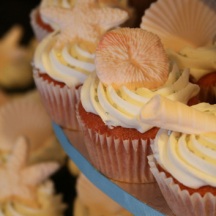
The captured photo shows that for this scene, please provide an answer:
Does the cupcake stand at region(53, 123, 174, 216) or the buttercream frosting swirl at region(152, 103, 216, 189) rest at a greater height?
the buttercream frosting swirl at region(152, 103, 216, 189)

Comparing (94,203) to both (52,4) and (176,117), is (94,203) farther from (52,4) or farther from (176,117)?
(176,117)

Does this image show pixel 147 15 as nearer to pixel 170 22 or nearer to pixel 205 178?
pixel 170 22

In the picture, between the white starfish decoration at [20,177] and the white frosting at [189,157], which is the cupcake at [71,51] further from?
the white frosting at [189,157]

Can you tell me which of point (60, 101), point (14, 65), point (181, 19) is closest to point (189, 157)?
point (181, 19)

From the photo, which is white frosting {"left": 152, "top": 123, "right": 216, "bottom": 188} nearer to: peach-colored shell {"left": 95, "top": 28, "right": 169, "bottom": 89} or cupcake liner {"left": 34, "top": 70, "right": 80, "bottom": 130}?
peach-colored shell {"left": 95, "top": 28, "right": 169, "bottom": 89}

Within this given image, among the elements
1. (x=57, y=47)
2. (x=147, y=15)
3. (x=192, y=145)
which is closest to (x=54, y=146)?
(x=57, y=47)

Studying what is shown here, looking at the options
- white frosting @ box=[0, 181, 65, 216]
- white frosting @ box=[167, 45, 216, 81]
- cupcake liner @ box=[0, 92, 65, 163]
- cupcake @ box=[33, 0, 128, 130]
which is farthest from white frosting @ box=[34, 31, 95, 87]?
cupcake liner @ box=[0, 92, 65, 163]

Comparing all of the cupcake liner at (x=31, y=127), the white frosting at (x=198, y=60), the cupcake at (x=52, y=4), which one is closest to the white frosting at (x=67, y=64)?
the cupcake at (x=52, y=4)
